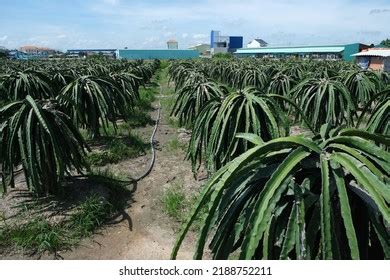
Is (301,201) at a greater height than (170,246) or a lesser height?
greater

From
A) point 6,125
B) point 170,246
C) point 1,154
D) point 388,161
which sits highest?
point 388,161

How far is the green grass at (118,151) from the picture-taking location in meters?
7.12

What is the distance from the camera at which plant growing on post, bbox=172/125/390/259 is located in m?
1.78

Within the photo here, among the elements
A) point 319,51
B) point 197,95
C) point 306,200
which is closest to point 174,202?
point 197,95

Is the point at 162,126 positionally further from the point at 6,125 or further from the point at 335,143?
the point at 335,143

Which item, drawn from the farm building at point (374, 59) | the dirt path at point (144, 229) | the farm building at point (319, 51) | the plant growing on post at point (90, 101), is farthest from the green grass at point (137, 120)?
the farm building at point (319, 51)

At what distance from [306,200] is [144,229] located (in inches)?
129

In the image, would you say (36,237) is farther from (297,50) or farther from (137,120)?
(297,50)

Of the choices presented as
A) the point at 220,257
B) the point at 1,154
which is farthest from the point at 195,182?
the point at 220,257

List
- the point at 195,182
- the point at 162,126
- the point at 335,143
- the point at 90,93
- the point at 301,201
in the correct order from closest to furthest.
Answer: the point at 301,201 < the point at 335,143 < the point at 195,182 < the point at 90,93 < the point at 162,126

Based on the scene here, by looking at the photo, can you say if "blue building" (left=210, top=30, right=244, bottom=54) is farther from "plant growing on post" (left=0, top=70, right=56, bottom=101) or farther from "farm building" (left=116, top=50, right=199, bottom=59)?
"plant growing on post" (left=0, top=70, right=56, bottom=101)

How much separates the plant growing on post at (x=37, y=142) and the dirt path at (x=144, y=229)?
41.4 inches

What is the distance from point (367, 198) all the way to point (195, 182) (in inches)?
174

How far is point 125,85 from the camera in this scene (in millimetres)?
12320
